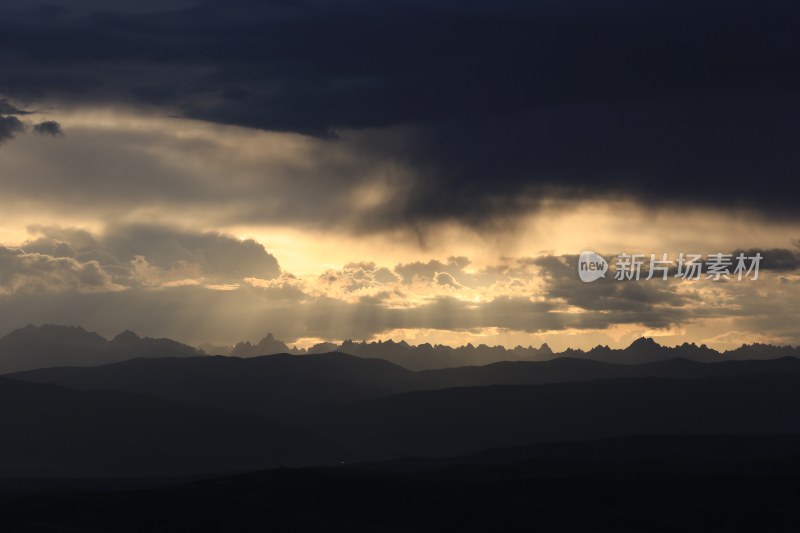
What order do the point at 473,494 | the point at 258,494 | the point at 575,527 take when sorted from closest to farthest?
the point at 575,527, the point at 258,494, the point at 473,494

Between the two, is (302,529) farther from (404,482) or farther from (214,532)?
(404,482)

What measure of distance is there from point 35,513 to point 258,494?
35928 mm

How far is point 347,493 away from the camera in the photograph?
183625 mm

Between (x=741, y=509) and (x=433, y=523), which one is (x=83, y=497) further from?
(x=741, y=509)

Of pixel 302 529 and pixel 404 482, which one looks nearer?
pixel 302 529

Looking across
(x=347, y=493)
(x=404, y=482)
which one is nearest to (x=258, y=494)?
(x=347, y=493)

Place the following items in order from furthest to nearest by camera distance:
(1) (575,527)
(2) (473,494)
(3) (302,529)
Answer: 1. (2) (473,494)
2. (1) (575,527)
3. (3) (302,529)

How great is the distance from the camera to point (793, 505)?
644ft

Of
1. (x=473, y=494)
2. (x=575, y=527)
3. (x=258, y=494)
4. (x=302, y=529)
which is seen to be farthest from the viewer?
(x=473, y=494)

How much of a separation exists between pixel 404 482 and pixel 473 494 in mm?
13443

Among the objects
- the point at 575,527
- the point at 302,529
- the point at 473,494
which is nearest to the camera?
the point at 302,529

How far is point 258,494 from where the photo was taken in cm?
17988

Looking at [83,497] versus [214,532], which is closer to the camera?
[214,532]

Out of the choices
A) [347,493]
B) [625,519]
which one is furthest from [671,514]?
[347,493]
